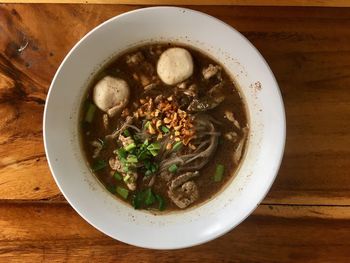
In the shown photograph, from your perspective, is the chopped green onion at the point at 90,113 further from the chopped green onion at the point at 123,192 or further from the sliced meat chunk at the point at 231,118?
the sliced meat chunk at the point at 231,118

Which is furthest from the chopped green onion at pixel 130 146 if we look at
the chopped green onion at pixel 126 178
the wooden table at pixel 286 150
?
the wooden table at pixel 286 150

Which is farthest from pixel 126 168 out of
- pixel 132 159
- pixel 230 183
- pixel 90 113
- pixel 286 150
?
pixel 286 150

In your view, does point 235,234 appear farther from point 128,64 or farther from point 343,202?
point 128,64

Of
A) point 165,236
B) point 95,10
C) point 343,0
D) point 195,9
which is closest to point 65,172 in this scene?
point 165,236

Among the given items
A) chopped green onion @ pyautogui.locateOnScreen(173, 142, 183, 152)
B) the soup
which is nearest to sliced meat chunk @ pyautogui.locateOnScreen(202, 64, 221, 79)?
the soup

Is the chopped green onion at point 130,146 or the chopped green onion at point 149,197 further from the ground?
the chopped green onion at point 130,146

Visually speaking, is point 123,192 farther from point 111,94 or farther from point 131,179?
point 111,94
